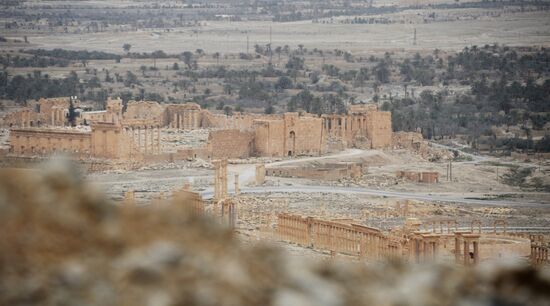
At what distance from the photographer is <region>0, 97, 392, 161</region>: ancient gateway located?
1965 inches

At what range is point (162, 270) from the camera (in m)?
7.25

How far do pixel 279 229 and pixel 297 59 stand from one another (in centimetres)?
6647

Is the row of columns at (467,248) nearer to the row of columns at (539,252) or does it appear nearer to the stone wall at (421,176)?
the row of columns at (539,252)

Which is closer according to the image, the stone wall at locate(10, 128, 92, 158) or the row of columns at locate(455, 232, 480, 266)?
the row of columns at locate(455, 232, 480, 266)

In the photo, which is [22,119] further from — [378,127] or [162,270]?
[162,270]

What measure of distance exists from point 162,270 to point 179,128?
2024 inches

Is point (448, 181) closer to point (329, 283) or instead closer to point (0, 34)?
point (329, 283)

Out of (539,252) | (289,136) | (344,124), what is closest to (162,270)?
(539,252)

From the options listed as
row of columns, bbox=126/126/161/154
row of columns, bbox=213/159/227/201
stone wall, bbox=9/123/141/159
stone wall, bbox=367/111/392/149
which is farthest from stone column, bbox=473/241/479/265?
stone wall, bbox=367/111/392/149

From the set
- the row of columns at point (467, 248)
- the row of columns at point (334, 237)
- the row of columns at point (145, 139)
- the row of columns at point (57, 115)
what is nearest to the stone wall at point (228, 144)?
the row of columns at point (145, 139)

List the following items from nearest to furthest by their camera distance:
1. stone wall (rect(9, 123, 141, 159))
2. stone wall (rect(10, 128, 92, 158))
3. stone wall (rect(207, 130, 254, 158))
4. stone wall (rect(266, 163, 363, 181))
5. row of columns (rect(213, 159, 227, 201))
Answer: row of columns (rect(213, 159, 227, 201))
stone wall (rect(266, 163, 363, 181))
stone wall (rect(9, 123, 141, 159))
stone wall (rect(10, 128, 92, 158))
stone wall (rect(207, 130, 254, 158))

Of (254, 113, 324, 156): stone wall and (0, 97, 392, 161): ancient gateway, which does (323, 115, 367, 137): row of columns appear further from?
(254, 113, 324, 156): stone wall

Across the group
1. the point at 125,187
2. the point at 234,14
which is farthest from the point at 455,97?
the point at 234,14

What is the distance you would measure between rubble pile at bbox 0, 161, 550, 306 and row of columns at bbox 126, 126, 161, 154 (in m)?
43.4
